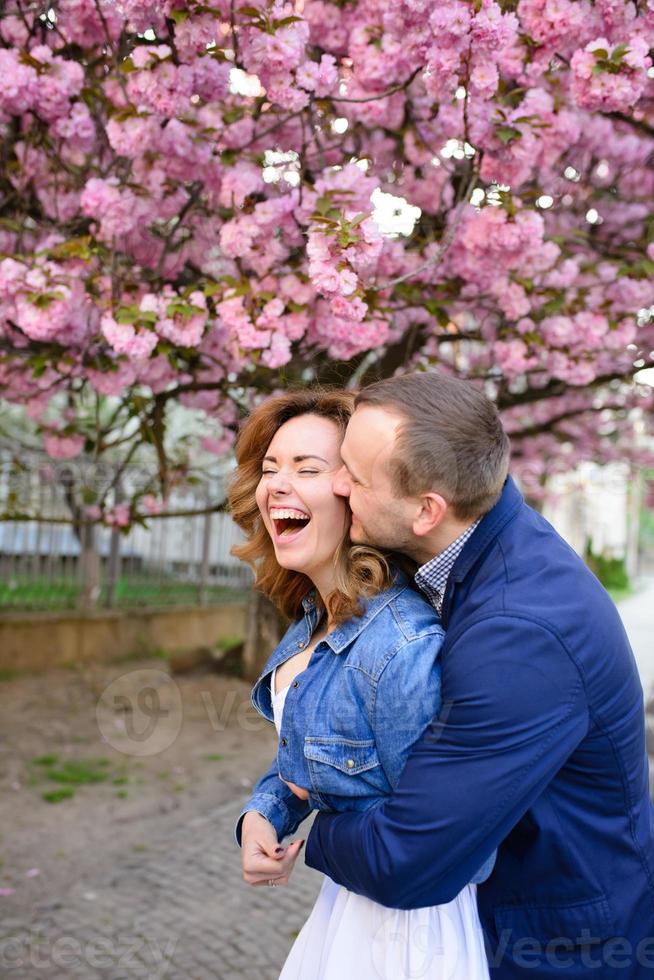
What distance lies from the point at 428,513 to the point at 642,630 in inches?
633

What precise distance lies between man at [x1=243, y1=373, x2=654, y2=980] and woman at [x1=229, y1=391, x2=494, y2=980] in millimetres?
66

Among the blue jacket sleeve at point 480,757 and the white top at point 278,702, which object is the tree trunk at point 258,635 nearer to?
the white top at point 278,702

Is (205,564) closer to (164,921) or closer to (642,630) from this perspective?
(164,921)

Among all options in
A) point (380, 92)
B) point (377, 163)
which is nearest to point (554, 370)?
point (377, 163)

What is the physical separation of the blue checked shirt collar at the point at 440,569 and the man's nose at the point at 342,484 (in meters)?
0.25

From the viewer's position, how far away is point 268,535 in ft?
7.88

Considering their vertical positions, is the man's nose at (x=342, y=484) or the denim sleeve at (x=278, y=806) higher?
the man's nose at (x=342, y=484)

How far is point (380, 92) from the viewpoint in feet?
12.6

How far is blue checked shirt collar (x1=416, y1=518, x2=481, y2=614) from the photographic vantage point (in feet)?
5.86

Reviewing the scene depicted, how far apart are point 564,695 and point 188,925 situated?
337 cm

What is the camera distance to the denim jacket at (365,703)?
173cm

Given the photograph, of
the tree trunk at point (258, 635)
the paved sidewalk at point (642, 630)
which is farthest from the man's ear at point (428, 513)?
the tree trunk at point (258, 635)

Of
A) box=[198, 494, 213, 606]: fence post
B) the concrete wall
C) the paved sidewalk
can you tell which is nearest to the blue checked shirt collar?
the paved sidewalk

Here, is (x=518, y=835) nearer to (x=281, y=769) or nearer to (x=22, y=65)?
(x=281, y=769)
